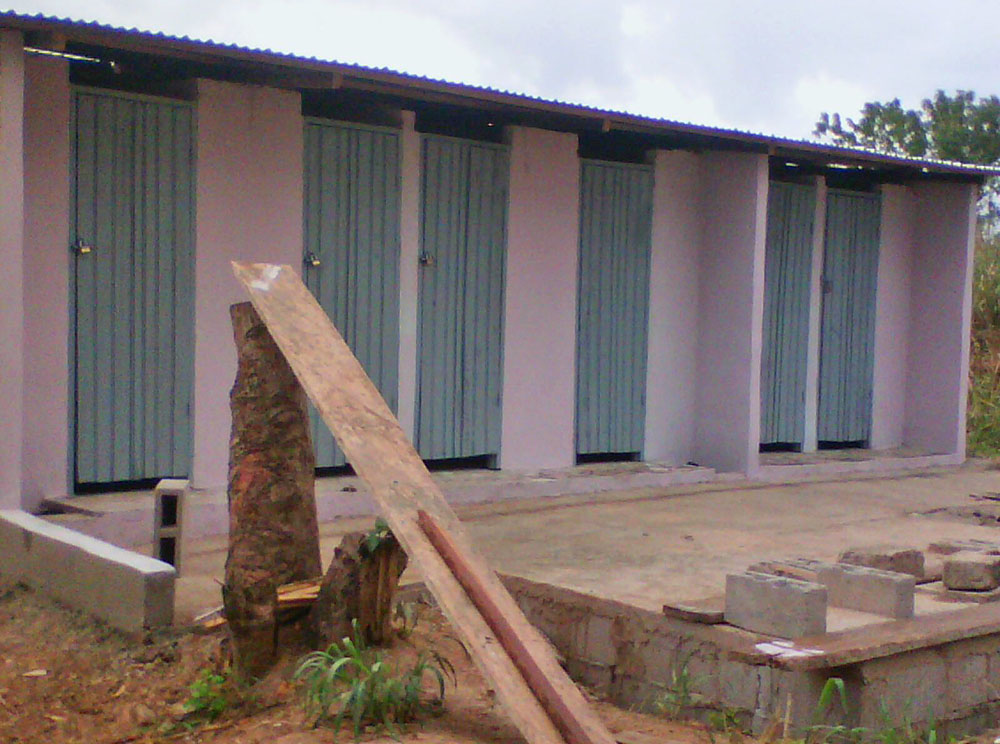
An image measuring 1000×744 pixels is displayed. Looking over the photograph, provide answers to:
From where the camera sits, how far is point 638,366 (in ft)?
34.9

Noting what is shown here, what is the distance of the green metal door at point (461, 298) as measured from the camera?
929 centimetres

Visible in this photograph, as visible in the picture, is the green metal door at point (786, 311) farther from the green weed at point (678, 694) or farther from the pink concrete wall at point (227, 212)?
the green weed at point (678, 694)

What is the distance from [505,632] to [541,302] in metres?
5.97

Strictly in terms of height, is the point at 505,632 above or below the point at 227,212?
below

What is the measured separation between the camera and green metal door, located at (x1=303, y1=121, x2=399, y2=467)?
866 centimetres

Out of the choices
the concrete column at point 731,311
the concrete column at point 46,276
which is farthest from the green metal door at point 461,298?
the concrete column at point 46,276

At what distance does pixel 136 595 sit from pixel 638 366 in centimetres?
592

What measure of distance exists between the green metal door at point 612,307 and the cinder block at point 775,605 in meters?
5.01

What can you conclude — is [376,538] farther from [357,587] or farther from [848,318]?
[848,318]

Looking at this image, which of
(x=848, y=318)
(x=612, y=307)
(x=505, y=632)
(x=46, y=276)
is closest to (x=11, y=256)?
(x=46, y=276)

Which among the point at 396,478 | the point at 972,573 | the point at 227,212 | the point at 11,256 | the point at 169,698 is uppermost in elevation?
the point at 227,212

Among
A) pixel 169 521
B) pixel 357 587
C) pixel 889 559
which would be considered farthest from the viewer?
pixel 169 521

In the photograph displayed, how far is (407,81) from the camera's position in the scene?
783 cm

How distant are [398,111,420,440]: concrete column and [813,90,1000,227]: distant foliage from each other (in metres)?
19.4
